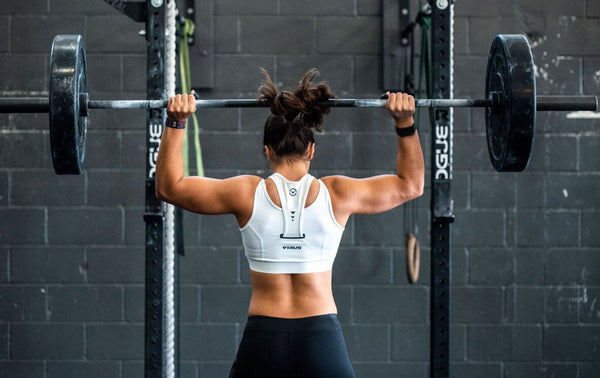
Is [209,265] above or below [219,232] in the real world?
below

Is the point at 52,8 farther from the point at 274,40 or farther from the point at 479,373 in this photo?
the point at 479,373

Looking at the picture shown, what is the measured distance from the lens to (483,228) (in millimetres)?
3051

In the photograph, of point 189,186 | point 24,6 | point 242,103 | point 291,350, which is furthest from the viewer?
point 24,6

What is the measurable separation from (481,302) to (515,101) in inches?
57.1

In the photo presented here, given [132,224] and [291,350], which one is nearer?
[291,350]

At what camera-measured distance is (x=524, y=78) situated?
1.86m

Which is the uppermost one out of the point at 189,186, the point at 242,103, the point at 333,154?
the point at 242,103

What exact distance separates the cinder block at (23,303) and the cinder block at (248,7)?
1520 millimetres

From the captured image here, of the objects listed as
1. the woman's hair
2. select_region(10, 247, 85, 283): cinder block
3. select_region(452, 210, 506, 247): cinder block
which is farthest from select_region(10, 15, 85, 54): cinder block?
select_region(452, 210, 506, 247): cinder block

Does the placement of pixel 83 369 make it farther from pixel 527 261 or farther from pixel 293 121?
pixel 527 261

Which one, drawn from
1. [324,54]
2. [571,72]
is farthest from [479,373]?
[324,54]

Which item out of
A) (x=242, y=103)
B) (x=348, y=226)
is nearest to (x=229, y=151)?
(x=348, y=226)

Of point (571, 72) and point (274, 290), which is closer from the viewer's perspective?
point (274, 290)

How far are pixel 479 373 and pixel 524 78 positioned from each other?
1.69 metres
